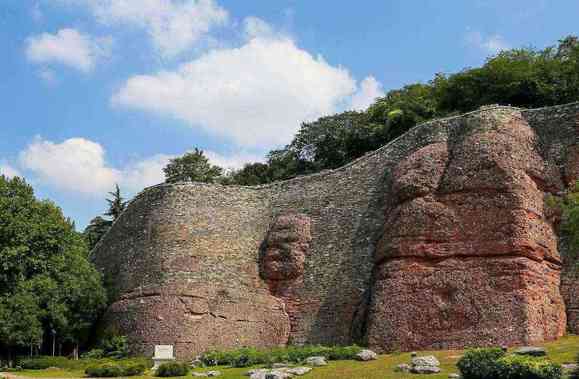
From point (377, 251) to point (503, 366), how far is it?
13.1 metres

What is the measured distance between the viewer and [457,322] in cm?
2805

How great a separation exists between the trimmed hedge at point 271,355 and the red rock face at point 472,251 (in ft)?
6.15

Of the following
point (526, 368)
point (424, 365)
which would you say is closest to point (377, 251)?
point (424, 365)

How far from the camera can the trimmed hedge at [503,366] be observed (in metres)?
18.5

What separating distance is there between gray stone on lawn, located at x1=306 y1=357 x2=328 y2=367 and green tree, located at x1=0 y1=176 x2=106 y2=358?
1428 centimetres

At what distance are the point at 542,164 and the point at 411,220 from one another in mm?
6093

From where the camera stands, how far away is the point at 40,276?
36125 millimetres

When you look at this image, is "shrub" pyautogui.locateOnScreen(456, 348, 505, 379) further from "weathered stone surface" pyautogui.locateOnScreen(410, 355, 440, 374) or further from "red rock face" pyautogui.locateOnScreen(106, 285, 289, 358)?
"red rock face" pyautogui.locateOnScreen(106, 285, 289, 358)

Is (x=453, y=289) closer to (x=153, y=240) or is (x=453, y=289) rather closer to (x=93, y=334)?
(x=153, y=240)

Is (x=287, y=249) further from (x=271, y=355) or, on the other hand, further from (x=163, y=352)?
(x=163, y=352)

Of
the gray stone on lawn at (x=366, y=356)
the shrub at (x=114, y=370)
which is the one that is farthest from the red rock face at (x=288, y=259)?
the shrub at (x=114, y=370)

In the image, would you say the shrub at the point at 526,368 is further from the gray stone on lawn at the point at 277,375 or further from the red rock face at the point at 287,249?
the red rock face at the point at 287,249

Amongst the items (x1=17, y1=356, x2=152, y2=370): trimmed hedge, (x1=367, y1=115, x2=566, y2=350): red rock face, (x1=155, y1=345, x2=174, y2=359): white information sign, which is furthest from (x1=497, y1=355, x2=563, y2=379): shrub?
(x1=17, y1=356, x2=152, y2=370): trimmed hedge

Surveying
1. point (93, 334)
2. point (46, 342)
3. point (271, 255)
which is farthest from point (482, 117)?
point (46, 342)
